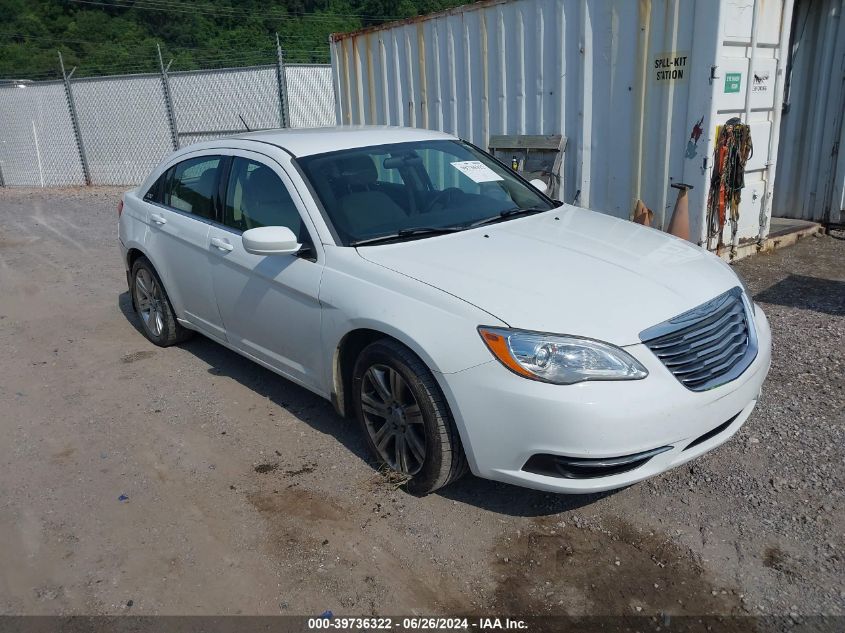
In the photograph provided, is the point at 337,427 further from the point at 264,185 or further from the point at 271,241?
the point at 264,185

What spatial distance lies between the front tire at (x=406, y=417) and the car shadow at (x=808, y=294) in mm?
3784

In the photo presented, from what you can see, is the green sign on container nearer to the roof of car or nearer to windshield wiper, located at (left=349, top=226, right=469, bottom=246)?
the roof of car

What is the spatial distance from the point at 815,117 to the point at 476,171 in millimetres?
5398

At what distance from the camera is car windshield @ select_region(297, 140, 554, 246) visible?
374cm

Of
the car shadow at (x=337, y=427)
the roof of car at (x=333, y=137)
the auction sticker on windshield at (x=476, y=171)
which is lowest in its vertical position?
the car shadow at (x=337, y=427)

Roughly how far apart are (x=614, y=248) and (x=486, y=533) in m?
1.51

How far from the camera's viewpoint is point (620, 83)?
6.65 m

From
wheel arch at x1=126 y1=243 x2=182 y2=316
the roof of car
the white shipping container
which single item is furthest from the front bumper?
the white shipping container

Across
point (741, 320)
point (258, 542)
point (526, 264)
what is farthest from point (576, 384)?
point (258, 542)

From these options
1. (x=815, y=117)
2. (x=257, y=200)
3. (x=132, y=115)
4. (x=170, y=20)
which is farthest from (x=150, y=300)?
(x=170, y=20)

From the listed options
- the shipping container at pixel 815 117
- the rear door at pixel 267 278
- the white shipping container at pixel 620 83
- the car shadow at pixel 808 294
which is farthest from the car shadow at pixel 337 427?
the shipping container at pixel 815 117

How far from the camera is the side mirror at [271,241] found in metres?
3.56

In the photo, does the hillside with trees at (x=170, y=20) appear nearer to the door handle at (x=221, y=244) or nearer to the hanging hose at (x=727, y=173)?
the hanging hose at (x=727, y=173)

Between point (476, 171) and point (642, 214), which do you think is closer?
point (476, 171)
